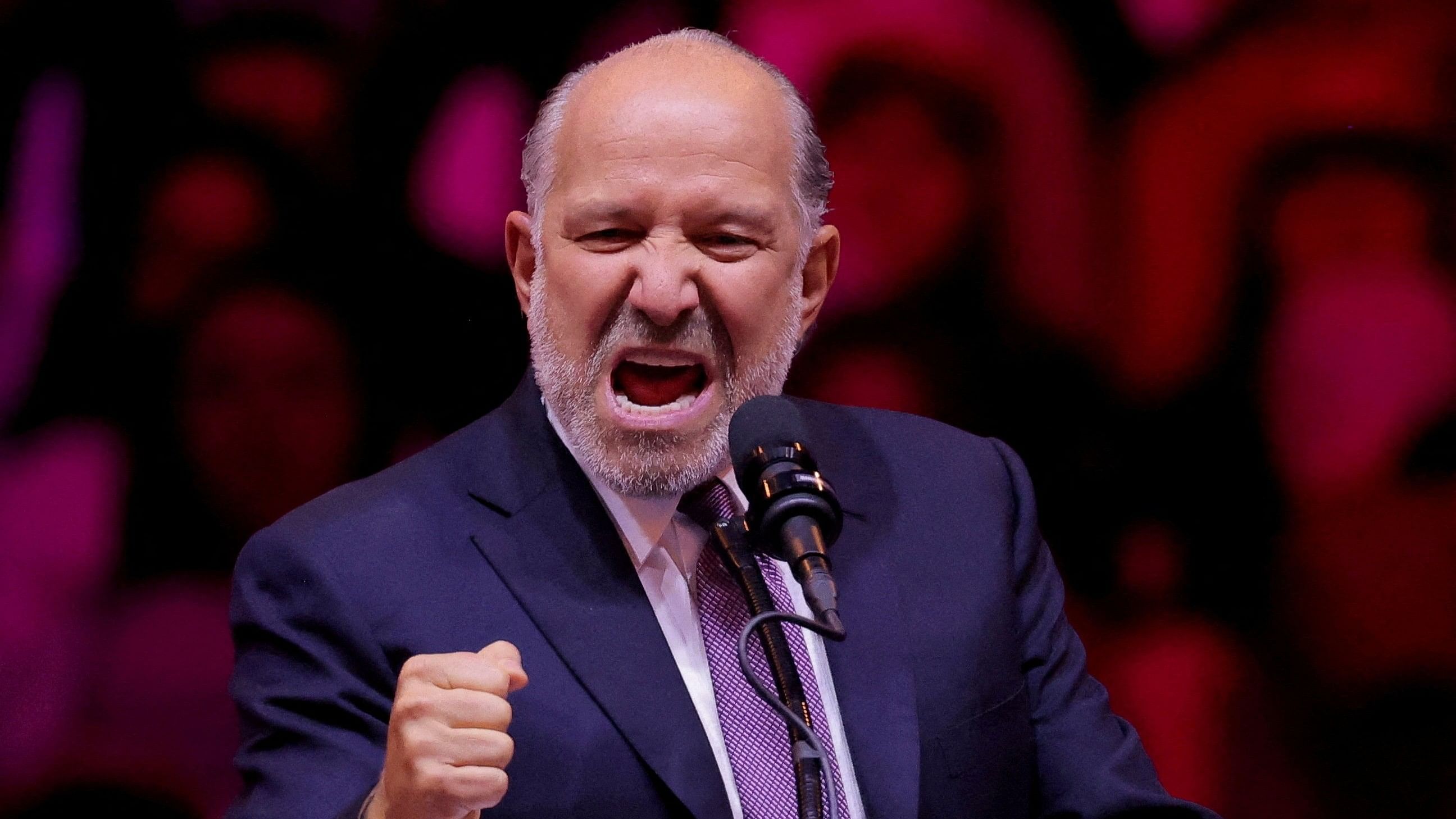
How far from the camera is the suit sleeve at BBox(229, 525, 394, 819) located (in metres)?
1.44

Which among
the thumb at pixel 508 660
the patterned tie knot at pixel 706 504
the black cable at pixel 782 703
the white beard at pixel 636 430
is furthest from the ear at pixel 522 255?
the black cable at pixel 782 703

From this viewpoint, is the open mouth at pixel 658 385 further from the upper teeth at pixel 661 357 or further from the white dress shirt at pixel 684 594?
the white dress shirt at pixel 684 594

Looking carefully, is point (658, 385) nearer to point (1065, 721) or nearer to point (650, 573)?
point (650, 573)

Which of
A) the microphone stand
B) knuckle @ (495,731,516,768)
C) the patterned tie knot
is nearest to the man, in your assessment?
the patterned tie knot

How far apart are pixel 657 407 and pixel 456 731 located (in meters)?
0.58

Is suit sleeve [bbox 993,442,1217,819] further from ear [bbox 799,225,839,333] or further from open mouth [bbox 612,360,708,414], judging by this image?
open mouth [bbox 612,360,708,414]

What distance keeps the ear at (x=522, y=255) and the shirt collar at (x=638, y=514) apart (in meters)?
0.23

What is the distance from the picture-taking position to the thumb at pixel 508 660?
118 cm

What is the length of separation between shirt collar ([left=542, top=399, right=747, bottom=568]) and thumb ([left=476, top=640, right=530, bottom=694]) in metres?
0.46

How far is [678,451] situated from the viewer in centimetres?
165

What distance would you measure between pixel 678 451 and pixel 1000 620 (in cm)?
50

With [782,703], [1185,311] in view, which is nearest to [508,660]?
[782,703]

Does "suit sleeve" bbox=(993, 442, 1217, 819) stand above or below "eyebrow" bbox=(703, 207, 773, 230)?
below

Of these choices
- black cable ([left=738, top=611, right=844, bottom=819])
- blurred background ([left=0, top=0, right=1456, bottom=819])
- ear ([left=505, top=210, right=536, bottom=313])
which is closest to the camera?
black cable ([left=738, top=611, right=844, bottom=819])
